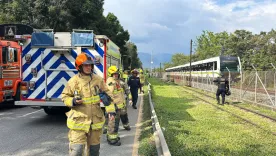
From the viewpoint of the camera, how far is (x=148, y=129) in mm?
8453

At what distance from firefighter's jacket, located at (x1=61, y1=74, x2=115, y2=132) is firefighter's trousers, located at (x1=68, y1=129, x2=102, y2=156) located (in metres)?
0.08

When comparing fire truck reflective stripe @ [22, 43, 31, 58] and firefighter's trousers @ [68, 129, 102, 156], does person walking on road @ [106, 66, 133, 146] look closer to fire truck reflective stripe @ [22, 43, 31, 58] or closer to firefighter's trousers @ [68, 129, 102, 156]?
firefighter's trousers @ [68, 129, 102, 156]

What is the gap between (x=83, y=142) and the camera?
13.0 ft

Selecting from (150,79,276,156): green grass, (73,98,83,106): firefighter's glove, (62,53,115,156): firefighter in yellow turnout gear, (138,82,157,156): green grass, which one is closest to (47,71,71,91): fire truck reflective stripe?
(138,82,157,156): green grass

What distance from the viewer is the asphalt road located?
6160 mm

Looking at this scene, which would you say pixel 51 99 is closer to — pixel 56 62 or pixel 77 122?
pixel 56 62

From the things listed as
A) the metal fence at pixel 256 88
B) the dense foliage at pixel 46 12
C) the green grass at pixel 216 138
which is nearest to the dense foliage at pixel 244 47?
the metal fence at pixel 256 88

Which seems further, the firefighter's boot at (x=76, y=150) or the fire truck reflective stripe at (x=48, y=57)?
the fire truck reflective stripe at (x=48, y=57)

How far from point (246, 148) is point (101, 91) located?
391 centimetres

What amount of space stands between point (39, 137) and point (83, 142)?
12.6ft

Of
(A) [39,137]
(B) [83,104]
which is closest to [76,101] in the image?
(B) [83,104]

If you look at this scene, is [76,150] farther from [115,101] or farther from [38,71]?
[38,71]

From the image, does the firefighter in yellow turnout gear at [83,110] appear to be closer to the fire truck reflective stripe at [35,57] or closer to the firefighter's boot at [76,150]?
the firefighter's boot at [76,150]

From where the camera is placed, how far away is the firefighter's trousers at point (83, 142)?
3.88 meters
